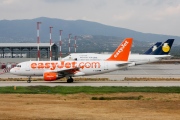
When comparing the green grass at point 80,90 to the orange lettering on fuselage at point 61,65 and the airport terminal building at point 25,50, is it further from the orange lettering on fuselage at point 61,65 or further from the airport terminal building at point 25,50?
the airport terminal building at point 25,50

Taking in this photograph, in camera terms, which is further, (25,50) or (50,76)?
(25,50)

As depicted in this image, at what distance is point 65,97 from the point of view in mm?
38094

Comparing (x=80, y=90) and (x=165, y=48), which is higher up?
(x=165, y=48)

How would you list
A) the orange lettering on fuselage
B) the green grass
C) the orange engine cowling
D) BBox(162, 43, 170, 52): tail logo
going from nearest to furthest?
the green grass
the orange engine cowling
the orange lettering on fuselage
BBox(162, 43, 170, 52): tail logo

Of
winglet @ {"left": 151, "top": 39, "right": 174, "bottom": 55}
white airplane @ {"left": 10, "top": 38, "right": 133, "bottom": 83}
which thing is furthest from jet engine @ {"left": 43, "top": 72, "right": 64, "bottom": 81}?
winglet @ {"left": 151, "top": 39, "right": 174, "bottom": 55}

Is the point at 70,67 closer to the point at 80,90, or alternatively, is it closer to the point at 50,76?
the point at 50,76

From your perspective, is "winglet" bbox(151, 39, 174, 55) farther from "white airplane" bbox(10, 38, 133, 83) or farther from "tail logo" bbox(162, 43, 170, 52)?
"white airplane" bbox(10, 38, 133, 83)

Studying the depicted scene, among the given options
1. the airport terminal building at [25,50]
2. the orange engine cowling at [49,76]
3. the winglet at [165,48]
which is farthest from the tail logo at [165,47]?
the orange engine cowling at [49,76]

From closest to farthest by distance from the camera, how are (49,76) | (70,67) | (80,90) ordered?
(80,90), (49,76), (70,67)

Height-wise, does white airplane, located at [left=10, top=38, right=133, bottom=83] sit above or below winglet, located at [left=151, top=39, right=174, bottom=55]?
below

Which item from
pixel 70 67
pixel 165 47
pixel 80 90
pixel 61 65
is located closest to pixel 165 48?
pixel 165 47

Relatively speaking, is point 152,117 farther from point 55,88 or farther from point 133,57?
point 133,57

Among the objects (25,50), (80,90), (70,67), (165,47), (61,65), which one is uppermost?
(25,50)

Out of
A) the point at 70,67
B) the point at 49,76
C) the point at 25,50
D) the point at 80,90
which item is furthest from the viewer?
the point at 25,50
